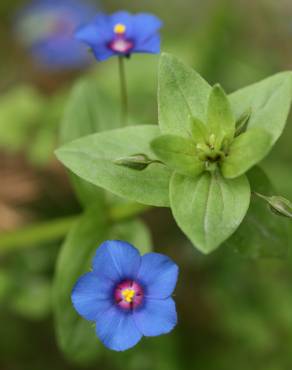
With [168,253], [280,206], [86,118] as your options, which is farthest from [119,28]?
[168,253]

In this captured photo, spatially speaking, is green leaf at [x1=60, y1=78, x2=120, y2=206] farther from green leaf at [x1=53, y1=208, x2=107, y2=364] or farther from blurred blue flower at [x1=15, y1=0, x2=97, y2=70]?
blurred blue flower at [x1=15, y1=0, x2=97, y2=70]

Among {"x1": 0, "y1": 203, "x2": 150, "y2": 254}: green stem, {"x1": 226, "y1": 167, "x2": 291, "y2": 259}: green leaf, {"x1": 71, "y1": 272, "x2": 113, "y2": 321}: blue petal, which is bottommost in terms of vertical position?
{"x1": 0, "y1": 203, "x2": 150, "y2": 254}: green stem

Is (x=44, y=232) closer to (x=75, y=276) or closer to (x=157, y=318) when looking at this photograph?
(x=75, y=276)

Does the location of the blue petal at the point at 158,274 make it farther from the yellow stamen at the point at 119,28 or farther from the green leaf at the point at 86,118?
the yellow stamen at the point at 119,28

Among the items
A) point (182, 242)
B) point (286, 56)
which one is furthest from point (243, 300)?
point (286, 56)

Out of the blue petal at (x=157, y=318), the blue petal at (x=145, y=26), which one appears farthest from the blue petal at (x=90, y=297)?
the blue petal at (x=145, y=26)

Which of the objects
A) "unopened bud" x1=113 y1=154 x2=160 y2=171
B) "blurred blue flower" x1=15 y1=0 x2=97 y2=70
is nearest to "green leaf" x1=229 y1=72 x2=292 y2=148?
"unopened bud" x1=113 y1=154 x2=160 y2=171
